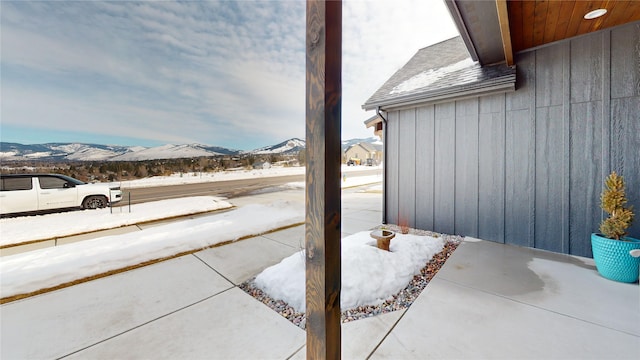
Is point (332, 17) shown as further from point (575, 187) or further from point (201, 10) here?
point (201, 10)

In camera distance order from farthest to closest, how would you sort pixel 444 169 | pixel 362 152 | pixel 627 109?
pixel 362 152
pixel 444 169
pixel 627 109

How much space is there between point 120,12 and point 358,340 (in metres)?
8.93

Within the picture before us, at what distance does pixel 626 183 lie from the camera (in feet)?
8.25

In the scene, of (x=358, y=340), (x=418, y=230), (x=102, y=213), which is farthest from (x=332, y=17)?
(x=102, y=213)

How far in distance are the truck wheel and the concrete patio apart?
461 centimetres

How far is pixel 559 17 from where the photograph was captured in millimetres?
2373

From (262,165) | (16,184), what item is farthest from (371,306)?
(262,165)

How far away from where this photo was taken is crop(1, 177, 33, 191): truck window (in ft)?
14.9

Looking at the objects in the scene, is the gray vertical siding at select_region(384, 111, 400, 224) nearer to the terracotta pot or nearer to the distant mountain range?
the distant mountain range

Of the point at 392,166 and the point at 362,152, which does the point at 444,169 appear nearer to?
the point at 392,166

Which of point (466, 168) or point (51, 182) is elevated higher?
point (466, 168)

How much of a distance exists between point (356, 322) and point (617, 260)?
2515 millimetres

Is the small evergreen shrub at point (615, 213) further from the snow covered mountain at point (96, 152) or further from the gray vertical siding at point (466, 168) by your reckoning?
the snow covered mountain at point (96, 152)

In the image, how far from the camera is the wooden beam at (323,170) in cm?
81
